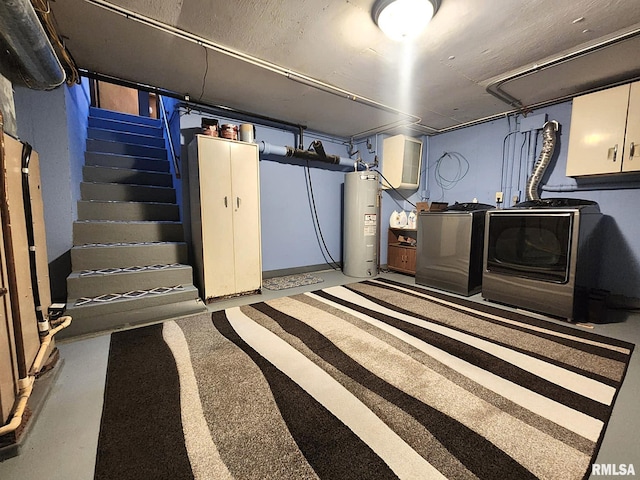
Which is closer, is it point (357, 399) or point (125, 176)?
point (357, 399)

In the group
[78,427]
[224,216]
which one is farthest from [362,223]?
[78,427]

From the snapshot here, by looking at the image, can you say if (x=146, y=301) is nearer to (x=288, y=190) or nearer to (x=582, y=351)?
(x=288, y=190)

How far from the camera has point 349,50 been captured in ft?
7.04

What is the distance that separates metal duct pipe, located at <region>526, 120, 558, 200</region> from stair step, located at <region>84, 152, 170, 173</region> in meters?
4.86

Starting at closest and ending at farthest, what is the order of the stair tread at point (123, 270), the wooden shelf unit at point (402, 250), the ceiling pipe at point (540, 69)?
the ceiling pipe at point (540, 69)
the stair tread at point (123, 270)
the wooden shelf unit at point (402, 250)

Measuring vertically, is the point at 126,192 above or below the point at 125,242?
above

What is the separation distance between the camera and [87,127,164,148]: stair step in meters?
3.67

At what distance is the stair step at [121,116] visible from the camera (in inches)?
162

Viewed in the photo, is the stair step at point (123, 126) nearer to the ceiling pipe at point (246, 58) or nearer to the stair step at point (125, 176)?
the stair step at point (125, 176)

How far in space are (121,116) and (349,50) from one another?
4.25 metres

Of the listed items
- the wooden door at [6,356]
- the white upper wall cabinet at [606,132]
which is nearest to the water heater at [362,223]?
the white upper wall cabinet at [606,132]

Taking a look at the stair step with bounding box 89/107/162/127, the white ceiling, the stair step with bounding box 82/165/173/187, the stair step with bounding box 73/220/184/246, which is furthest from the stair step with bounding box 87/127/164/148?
the stair step with bounding box 73/220/184/246

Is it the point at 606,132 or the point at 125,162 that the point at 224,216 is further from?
the point at 606,132

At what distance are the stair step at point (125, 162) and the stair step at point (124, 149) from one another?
0.45 feet
